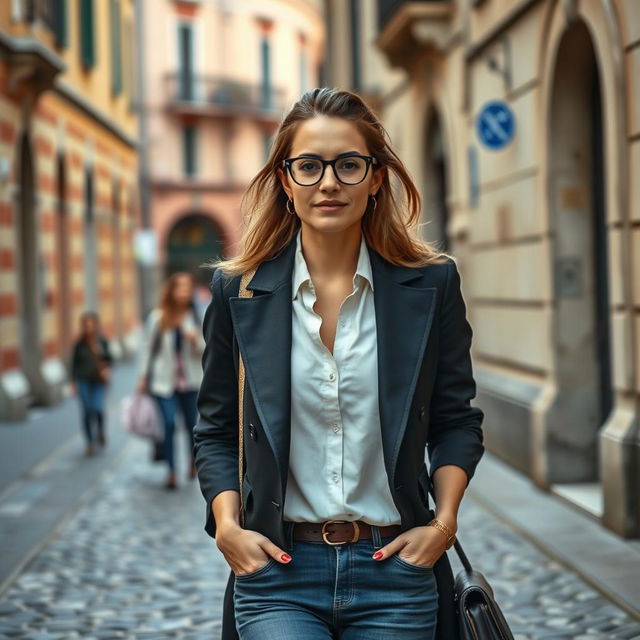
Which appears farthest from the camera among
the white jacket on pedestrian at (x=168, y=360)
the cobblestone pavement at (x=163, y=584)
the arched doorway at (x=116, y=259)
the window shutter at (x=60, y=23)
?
the arched doorway at (x=116, y=259)

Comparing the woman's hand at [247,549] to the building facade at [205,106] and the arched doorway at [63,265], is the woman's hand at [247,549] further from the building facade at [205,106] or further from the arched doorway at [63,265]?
the building facade at [205,106]

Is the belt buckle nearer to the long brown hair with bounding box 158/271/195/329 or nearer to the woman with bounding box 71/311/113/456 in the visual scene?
the long brown hair with bounding box 158/271/195/329

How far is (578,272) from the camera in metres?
8.90

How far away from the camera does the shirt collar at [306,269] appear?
8.91 feet

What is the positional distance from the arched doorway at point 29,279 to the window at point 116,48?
829 cm

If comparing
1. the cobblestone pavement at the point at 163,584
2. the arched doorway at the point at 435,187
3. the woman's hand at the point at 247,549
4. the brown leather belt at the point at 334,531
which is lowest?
the cobblestone pavement at the point at 163,584

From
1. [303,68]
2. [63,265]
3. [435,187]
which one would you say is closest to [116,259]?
[63,265]

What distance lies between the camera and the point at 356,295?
272 centimetres

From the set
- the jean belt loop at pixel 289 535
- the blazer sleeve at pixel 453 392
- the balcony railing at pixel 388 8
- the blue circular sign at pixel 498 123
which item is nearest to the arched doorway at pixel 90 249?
the balcony railing at pixel 388 8

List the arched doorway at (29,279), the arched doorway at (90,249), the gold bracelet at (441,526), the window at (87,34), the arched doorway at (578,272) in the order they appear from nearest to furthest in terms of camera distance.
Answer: the gold bracelet at (441,526)
the arched doorway at (578,272)
the arched doorway at (29,279)
the window at (87,34)
the arched doorway at (90,249)

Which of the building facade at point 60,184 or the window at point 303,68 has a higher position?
the window at point 303,68

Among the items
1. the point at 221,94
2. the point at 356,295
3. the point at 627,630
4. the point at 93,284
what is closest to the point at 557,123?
the point at 627,630

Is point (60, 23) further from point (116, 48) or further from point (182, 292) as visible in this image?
point (182, 292)

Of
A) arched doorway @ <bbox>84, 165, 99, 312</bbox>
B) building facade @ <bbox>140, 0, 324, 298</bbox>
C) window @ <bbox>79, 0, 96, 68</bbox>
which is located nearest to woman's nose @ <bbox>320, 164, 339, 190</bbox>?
window @ <bbox>79, 0, 96, 68</bbox>
